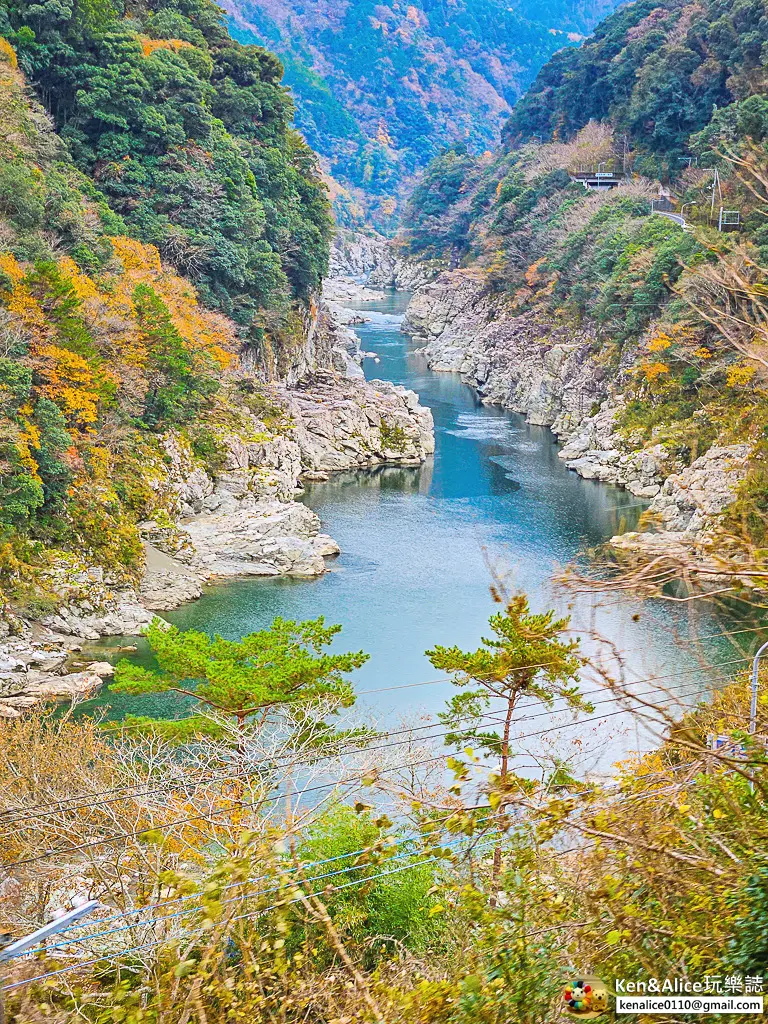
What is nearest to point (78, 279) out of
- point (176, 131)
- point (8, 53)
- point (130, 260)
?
point (130, 260)

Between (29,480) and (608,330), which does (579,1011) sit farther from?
(608,330)

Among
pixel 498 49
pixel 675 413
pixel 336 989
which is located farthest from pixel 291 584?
pixel 498 49

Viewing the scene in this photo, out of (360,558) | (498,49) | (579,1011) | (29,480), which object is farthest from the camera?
(498,49)

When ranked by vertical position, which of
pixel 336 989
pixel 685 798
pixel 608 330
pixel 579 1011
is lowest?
pixel 336 989

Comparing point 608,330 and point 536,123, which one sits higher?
point 536,123

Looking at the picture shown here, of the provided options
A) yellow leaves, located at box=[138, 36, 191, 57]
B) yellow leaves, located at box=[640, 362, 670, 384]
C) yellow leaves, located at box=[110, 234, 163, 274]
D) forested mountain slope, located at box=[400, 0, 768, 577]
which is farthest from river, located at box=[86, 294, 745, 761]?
yellow leaves, located at box=[138, 36, 191, 57]
